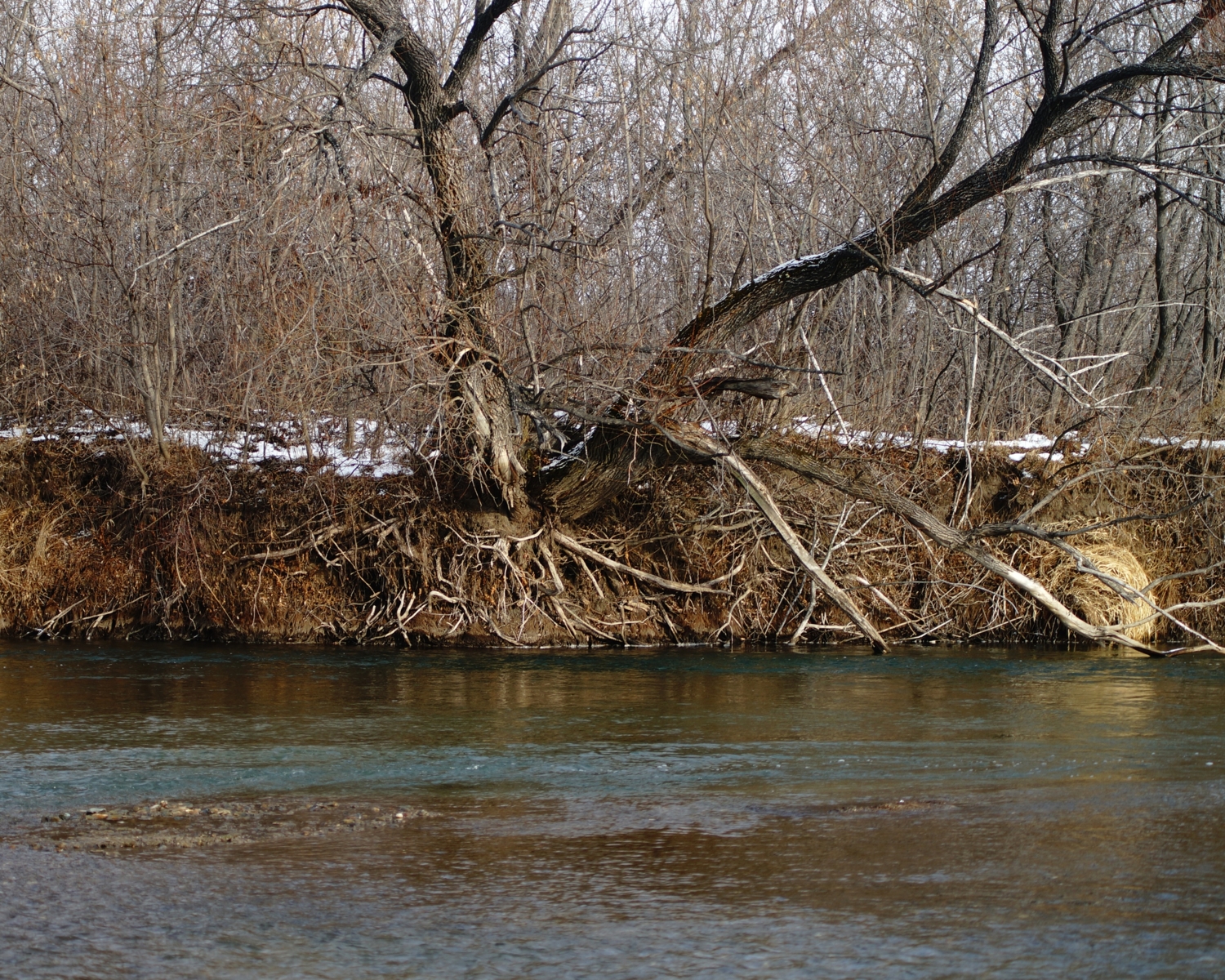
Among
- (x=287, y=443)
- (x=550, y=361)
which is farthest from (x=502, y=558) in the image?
(x=287, y=443)

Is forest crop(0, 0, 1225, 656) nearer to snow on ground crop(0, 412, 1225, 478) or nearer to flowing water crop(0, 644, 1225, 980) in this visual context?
snow on ground crop(0, 412, 1225, 478)

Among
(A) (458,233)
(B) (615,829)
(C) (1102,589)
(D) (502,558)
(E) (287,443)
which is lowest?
(B) (615,829)

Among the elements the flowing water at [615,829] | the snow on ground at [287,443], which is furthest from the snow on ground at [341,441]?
the flowing water at [615,829]

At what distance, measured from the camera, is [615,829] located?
6.33 meters

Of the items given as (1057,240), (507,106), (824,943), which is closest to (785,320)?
(507,106)

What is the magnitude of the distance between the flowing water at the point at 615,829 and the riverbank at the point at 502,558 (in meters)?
3.06

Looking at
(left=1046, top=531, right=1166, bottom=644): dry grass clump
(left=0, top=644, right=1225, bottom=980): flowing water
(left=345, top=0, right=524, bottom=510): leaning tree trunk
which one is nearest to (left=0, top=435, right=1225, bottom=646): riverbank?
(left=1046, top=531, right=1166, bottom=644): dry grass clump

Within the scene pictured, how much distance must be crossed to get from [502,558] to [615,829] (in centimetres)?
815

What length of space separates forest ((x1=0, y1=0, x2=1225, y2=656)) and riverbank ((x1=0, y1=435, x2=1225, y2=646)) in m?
0.05

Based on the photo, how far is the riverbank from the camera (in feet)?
47.9

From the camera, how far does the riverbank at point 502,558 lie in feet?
47.9

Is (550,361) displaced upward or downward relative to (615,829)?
upward

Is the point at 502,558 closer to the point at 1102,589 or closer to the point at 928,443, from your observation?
the point at 928,443

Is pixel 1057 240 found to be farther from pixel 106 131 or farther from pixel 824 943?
pixel 824 943
